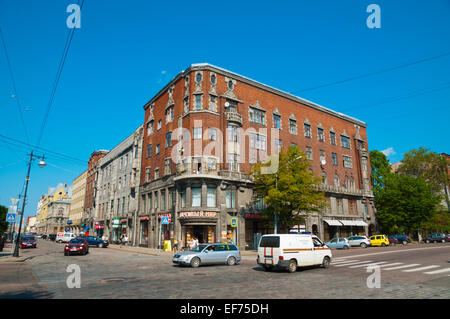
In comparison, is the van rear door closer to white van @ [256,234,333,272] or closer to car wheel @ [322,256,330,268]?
white van @ [256,234,333,272]

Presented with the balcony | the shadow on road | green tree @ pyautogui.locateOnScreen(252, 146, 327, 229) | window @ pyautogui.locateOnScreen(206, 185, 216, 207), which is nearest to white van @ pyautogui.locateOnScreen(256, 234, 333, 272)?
the shadow on road

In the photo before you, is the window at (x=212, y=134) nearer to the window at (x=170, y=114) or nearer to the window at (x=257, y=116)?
the window at (x=257, y=116)

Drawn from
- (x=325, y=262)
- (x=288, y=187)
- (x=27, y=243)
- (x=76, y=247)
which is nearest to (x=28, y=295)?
(x=325, y=262)

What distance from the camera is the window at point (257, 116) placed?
41.0 meters

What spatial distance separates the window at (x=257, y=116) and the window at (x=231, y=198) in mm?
10959

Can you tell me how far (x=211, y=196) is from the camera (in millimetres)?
34500

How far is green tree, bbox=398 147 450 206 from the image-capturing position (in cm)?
6334

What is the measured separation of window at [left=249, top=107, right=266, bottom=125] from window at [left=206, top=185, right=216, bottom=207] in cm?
1187

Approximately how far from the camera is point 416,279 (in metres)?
12.1

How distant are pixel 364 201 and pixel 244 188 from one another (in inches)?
1106

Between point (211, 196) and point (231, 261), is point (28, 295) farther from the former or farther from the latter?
point (211, 196)

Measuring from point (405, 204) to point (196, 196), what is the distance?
38.2 m
